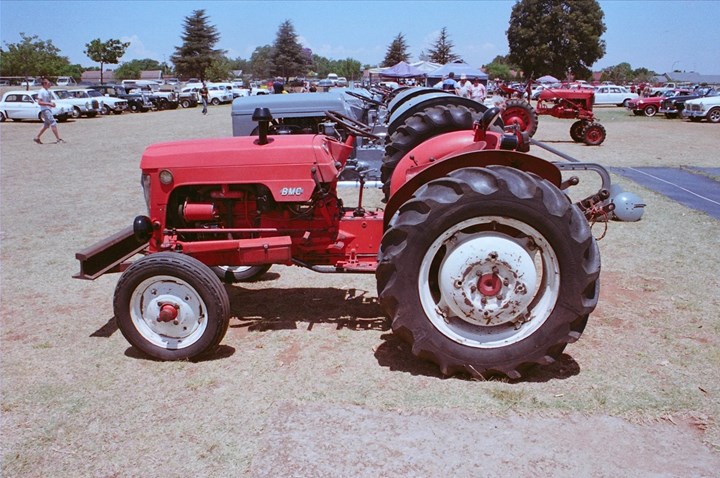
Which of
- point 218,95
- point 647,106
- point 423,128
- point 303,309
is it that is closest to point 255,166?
point 303,309

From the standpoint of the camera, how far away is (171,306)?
147 inches

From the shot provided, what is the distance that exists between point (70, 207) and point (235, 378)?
6033 millimetres

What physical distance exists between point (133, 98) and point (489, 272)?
34049 millimetres

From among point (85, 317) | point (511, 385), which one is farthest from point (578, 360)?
point (85, 317)

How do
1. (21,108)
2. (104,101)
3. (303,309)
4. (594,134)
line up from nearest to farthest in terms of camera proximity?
(303,309) < (594,134) < (21,108) < (104,101)

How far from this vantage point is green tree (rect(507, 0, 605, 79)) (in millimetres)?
59969

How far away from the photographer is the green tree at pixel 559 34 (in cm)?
5997

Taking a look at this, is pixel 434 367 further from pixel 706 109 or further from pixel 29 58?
pixel 29 58

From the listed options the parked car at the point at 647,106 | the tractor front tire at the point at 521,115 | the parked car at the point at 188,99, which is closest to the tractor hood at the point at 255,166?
the tractor front tire at the point at 521,115

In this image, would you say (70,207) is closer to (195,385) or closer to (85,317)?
(85,317)

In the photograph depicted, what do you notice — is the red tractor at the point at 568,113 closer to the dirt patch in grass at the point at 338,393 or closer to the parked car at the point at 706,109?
the parked car at the point at 706,109

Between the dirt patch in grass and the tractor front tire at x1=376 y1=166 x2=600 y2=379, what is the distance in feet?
0.83

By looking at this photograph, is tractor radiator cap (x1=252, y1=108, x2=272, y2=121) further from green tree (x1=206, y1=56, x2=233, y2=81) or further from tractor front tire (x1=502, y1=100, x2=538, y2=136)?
green tree (x1=206, y1=56, x2=233, y2=81)

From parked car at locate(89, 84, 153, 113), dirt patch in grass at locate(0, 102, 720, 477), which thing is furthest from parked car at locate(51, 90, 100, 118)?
dirt patch in grass at locate(0, 102, 720, 477)
